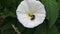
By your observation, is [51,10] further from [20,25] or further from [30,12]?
[20,25]

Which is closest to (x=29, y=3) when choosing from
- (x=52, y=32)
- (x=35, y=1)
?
(x=35, y=1)

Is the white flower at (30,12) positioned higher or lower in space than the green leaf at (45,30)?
higher

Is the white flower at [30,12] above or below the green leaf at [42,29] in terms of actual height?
above

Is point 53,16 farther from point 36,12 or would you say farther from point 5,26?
point 5,26

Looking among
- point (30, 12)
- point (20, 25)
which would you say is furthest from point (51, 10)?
point (20, 25)

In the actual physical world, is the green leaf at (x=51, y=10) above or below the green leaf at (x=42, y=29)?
above

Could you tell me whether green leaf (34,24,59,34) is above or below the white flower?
below
